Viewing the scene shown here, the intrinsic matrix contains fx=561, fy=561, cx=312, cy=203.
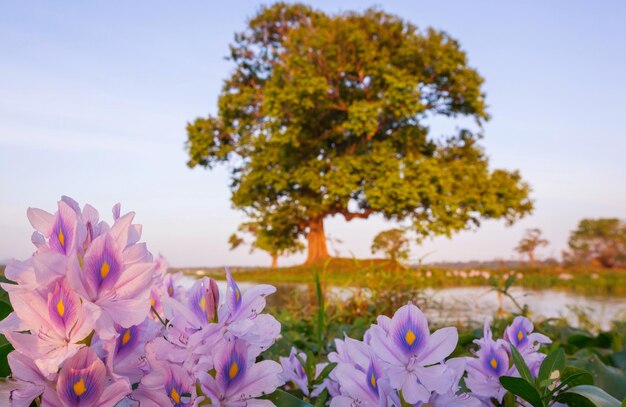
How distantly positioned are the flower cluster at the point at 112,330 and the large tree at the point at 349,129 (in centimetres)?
1459

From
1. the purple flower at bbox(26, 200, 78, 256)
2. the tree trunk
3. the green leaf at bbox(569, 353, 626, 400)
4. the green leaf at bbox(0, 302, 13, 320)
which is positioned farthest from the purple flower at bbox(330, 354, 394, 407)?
the tree trunk

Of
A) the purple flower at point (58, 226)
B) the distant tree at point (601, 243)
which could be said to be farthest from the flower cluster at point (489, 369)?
the distant tree at point (601, 243)

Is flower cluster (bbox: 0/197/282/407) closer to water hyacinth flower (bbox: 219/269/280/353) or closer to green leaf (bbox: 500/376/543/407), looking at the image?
water hyacinth flower (bbox: 219/269/280/353)

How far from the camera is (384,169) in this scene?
16.0 m

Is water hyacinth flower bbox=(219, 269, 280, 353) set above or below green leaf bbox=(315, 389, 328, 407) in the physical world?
above

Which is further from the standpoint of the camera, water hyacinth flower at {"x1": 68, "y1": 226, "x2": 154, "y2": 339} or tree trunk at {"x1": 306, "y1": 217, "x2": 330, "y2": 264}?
tree trunk at {"x1": 306, "y1": 217, "x2": 330, "y2": 264}

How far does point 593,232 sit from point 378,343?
131 ft

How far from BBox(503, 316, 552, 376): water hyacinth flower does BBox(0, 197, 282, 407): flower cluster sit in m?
0.43

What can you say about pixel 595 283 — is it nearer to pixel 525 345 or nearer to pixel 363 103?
pixel 363 103

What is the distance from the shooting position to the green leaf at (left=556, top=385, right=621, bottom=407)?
2.30 ft

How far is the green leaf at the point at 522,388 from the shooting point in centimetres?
68

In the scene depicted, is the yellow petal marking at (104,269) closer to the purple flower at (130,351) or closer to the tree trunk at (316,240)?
the purple flower at (130,351)

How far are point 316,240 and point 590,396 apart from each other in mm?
18443

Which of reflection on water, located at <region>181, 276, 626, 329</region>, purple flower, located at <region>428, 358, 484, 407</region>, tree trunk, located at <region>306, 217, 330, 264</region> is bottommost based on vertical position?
reflection on water, located at <region>181, 276, 626, 329</region>
